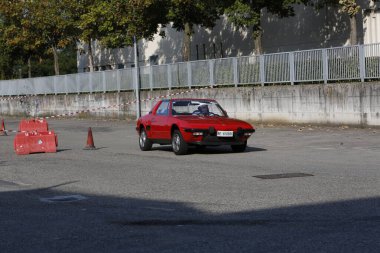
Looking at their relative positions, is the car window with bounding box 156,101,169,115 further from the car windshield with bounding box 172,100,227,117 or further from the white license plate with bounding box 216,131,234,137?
the white license plate with bounding box 216,131,234,137

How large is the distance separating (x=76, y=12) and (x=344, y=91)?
2973 cm

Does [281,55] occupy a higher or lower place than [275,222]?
higher

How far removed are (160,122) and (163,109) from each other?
42 centimetres

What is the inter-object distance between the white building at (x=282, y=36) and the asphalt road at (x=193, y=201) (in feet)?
54.9

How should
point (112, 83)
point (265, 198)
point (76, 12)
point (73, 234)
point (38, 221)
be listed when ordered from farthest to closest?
1. point (76, 12)
2. point (112, 83)
3. point (265, 198)
4. point (38, 221)
5. point (73, 234)

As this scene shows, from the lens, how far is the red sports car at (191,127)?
18.0m

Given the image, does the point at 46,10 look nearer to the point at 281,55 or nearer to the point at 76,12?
the point at 76,12

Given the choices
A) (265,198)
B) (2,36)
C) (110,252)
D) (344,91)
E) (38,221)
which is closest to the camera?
(110,252)

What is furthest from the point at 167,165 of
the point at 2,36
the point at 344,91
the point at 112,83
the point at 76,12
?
the point at 2,36

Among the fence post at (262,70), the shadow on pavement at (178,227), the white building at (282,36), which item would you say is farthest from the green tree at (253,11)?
the shadow on pavement at (178,227)

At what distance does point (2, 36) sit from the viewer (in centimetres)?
6078

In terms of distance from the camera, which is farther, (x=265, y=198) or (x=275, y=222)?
(x=265, y=198)

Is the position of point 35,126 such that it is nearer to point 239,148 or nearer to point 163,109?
point 163,109

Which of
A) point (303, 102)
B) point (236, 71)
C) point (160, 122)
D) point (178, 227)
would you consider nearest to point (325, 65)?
point (303, 102)
